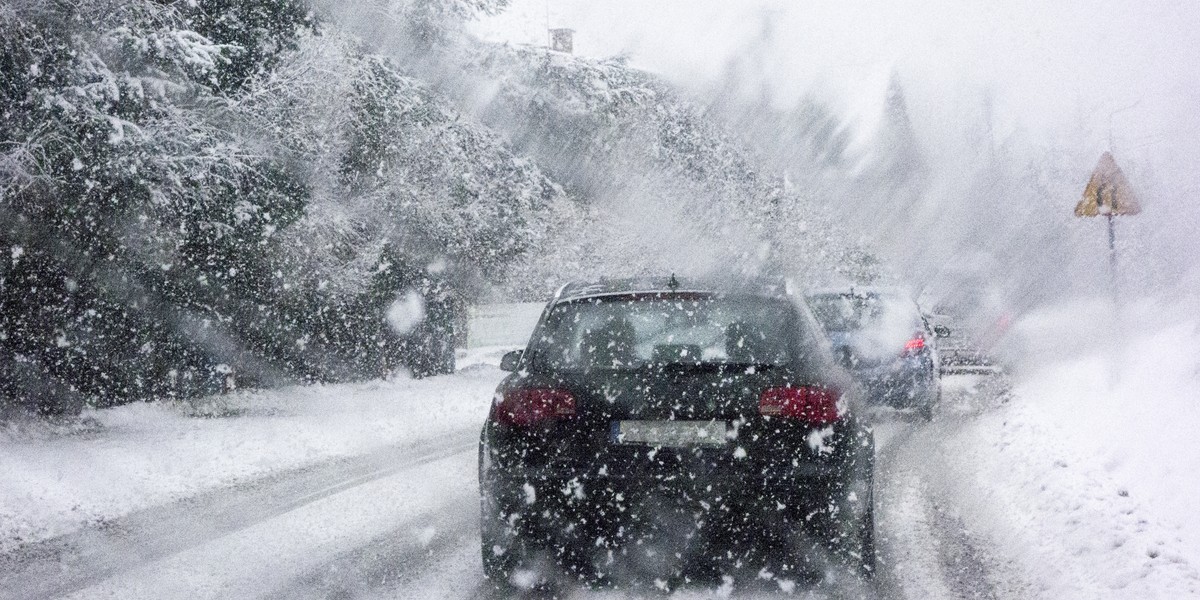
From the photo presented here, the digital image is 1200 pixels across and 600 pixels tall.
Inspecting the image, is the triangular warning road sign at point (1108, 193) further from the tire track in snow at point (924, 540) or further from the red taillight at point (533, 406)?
the red taillight at point (533, 406)

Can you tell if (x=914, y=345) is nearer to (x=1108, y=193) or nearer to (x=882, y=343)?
(x=882, y=343)

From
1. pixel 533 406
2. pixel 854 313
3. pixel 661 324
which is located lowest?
pixel 854 313

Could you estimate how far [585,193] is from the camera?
24266 mm

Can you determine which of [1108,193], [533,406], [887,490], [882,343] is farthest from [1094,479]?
[1108,193]

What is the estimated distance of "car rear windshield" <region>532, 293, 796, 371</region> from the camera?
497 cm

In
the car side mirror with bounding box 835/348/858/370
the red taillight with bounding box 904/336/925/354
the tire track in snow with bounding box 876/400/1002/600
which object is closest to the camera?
the tire track in snow with bounding box 876/400/1002/600

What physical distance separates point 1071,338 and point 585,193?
504 inches

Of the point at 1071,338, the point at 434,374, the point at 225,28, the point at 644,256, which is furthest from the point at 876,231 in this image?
the point at 225,28

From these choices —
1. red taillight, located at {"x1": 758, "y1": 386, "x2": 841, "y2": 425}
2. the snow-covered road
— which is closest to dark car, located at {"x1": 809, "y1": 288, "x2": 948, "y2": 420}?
the snow-covered road

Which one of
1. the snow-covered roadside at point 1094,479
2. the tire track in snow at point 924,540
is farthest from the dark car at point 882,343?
the tire track in snow at point 924,540

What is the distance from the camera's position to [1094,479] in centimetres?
689

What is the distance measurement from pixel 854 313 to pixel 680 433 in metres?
7.84

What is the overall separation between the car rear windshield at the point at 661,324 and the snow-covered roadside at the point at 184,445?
3916mm

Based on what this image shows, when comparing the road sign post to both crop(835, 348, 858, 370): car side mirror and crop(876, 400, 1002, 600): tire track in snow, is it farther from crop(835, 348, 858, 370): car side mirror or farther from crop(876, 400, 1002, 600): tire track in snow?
crop(835, 348, 858, 370): car side mirror
